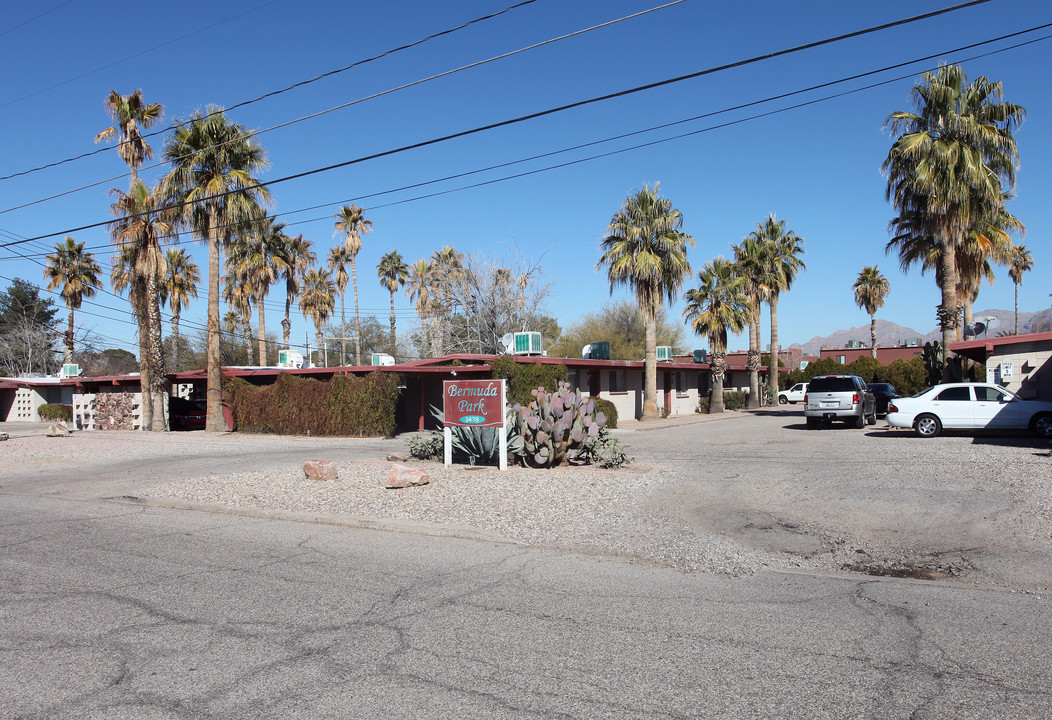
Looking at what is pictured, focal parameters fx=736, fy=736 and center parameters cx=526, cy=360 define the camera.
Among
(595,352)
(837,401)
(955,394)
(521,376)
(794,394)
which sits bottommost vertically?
(794,394)

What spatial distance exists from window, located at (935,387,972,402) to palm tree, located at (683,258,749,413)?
19087 millimetres

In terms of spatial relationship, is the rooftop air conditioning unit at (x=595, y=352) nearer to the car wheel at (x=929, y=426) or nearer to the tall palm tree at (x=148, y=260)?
the car wheel at (x=929, y=426)

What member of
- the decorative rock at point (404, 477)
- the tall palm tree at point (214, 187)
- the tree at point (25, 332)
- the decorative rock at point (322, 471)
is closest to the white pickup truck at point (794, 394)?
the tall palm tree at point (214, 187)

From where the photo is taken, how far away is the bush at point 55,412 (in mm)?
42819

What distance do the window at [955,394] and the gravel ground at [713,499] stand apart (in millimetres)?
1753

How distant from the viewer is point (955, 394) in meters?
20.3

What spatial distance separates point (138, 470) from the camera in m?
16.9

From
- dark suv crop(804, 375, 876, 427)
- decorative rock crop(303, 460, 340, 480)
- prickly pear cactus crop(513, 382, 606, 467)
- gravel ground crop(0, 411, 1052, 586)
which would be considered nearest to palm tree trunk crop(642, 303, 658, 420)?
dark suv crop(804, 375, 876, 427)

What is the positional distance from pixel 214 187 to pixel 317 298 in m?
24.4

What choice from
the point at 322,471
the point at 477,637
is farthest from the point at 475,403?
the point at 477,637

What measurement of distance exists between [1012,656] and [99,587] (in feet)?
24.1

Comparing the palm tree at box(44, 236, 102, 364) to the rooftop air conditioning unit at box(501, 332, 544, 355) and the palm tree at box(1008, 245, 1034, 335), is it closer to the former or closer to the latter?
the rooftop air conditioning unit at box(501, 332, 544, 355)

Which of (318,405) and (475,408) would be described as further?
(318,405)

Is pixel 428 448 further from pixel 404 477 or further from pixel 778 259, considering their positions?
pixel 778 259
